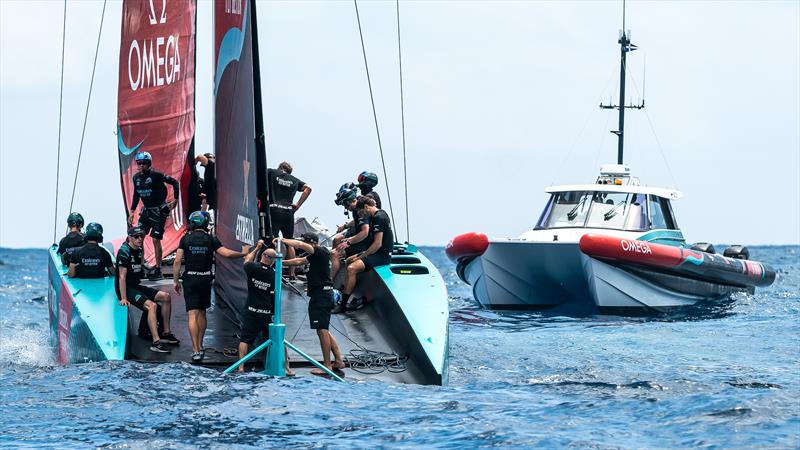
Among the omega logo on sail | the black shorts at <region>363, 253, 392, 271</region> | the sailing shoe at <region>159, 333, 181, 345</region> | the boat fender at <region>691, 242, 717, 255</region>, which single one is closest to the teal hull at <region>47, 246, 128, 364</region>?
the sailing shoe at <region>159, 333, 181, 345</region>

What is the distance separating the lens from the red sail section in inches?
611

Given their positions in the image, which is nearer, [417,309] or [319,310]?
[319,310]

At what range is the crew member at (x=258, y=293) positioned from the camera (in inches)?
396

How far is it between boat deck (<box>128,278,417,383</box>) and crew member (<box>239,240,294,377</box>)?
0.62 m

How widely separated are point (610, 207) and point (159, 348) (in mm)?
12004

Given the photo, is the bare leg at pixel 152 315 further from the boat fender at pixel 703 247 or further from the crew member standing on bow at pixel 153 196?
the boat fender at pixel 703 247

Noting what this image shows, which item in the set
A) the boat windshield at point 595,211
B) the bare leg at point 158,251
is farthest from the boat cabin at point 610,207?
the bare leg at point 158,251

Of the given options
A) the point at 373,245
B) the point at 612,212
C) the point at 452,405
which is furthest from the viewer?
the point at 612,212

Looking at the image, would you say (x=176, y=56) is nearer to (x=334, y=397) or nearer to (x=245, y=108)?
(x=245, y=108)

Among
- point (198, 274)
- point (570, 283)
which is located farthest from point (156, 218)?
point (570, 283)

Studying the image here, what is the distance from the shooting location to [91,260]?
40.3ft

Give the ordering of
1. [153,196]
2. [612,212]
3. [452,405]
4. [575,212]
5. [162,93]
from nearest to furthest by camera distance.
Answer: [452,405], [153,196], [162,93], [612,212], [575,212]

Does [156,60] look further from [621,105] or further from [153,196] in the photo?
[621,105]

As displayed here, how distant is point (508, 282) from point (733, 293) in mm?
5066
